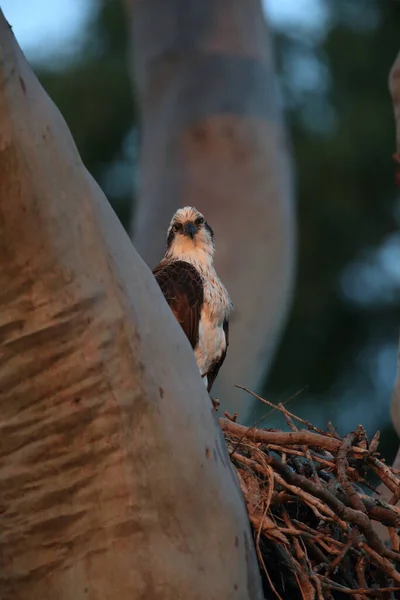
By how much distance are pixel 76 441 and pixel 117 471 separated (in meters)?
0.14

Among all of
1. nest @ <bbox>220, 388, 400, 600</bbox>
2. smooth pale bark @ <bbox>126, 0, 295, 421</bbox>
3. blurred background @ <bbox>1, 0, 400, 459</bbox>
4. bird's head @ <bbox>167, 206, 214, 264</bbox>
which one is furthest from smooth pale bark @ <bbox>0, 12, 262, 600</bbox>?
blurred background @ <bbox>1, 0, 400, 459</bbox>

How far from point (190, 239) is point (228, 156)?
3212 mm

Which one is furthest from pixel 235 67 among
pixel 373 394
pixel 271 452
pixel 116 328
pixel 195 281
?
pixel 373 394

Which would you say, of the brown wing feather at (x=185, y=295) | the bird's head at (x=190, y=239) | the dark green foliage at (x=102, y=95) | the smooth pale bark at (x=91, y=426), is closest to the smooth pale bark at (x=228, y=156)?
the bird's head at (x=190, y=239)

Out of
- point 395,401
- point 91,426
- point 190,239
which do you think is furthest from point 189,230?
point 91,426

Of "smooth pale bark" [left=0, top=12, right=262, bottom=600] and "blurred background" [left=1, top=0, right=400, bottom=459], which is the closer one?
"smooth pale bark" [left=0, top=12, right=262, bottom=600]

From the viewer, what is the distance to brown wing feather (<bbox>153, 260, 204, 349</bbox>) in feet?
15.5

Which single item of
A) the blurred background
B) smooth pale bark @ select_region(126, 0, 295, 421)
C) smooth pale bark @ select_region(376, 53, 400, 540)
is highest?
the blurred background

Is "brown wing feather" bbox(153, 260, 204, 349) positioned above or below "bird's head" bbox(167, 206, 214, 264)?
below

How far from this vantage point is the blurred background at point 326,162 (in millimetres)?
15352

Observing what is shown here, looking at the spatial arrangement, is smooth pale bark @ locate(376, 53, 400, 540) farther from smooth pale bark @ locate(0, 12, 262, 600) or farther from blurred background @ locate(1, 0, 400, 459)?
blurred background @ locate(1, 0, 400, 459)

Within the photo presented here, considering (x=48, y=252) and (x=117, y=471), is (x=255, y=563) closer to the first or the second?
(x=117, y=471)

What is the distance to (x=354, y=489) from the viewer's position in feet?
12.3

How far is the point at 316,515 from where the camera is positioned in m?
3.70
